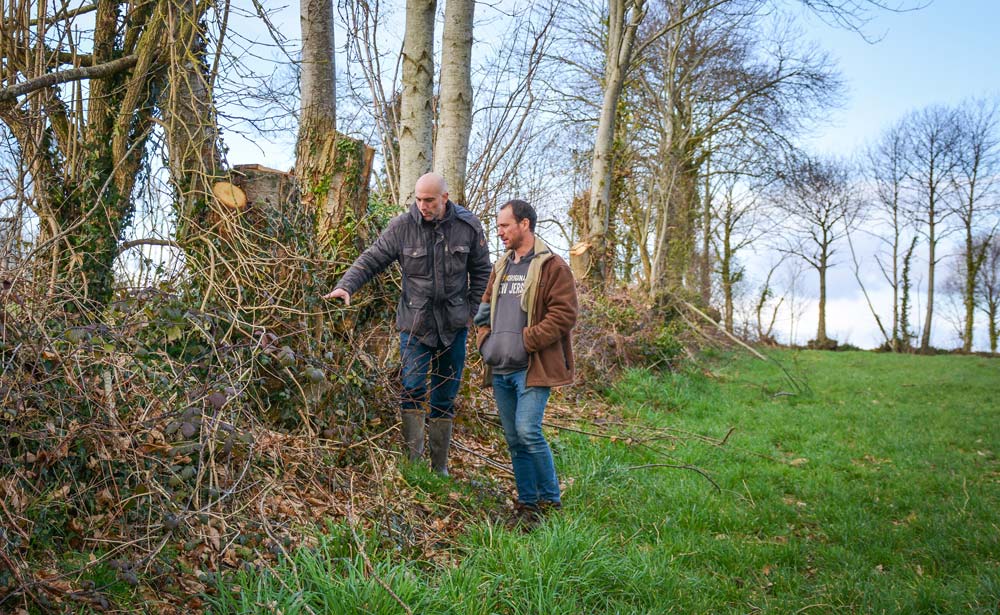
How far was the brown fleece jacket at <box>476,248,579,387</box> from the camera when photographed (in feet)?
15.5

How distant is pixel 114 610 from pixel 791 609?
3.36 meters

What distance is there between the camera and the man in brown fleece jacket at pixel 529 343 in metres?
4.78

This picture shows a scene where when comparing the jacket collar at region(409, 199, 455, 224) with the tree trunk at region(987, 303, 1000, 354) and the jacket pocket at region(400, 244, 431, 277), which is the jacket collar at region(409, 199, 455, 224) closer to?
the jacket pocket at region(400, 244, 431, 277)

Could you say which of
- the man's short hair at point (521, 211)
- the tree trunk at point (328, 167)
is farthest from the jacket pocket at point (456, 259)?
the tree trunk at point (328, 167)

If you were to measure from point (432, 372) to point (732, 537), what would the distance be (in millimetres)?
2437

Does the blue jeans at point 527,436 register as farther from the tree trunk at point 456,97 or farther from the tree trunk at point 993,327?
the tree trunk at point 993,327

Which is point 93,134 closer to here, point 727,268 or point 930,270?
point 727,268

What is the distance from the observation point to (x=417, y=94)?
733 cm

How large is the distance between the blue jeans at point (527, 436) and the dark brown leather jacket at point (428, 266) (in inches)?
26.2

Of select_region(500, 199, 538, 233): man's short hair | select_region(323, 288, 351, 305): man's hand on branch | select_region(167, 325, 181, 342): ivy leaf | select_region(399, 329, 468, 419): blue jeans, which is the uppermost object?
select_region(500, 199, 538, 233): man's short hair

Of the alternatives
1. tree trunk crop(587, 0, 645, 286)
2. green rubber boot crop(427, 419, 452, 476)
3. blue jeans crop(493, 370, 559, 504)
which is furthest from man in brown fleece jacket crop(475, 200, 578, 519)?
tree trunk crop(587, 0, 645, 286)

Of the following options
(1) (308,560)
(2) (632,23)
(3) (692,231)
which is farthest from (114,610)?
(3) (692,231)

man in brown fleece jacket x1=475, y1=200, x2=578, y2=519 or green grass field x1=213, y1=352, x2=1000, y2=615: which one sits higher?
man in brown fleece jacket x1=475, y1=200, x2=578, y2=519

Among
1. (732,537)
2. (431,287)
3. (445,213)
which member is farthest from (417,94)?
(732,537)
